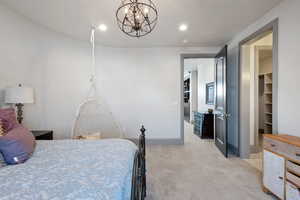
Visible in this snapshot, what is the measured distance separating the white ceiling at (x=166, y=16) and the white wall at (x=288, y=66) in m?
0.27

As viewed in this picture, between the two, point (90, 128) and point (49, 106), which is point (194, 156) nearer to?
point (90, 128)

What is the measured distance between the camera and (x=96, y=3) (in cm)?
233

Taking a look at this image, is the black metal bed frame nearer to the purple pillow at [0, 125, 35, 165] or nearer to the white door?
the purple pillow at [0, 125, 35, 165]

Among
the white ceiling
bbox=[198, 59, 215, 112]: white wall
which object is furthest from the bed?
bbox=[198, 59, 215, 112]: white wall

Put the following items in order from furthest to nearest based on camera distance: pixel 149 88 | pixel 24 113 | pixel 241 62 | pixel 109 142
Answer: pixel 149 88
pixel 241 62
pixel 24 113
pixel 109 142

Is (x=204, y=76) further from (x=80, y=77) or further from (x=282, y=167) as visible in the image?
(x=282, y=167)

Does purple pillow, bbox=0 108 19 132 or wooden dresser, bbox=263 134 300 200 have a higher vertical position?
purple pillow, bbox=0 108 19 132

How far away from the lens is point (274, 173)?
1.92 meters

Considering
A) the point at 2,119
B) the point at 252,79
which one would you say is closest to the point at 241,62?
the point at 252,79

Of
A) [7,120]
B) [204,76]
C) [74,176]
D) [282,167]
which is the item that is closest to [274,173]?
[282,167]

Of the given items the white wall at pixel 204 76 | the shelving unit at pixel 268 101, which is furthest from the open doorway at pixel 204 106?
the shelving unit at pixel 268 101

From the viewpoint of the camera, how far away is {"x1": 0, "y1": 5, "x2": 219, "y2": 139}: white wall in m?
2.72

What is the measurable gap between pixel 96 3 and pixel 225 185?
3.30 meters

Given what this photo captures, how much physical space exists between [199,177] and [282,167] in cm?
110
